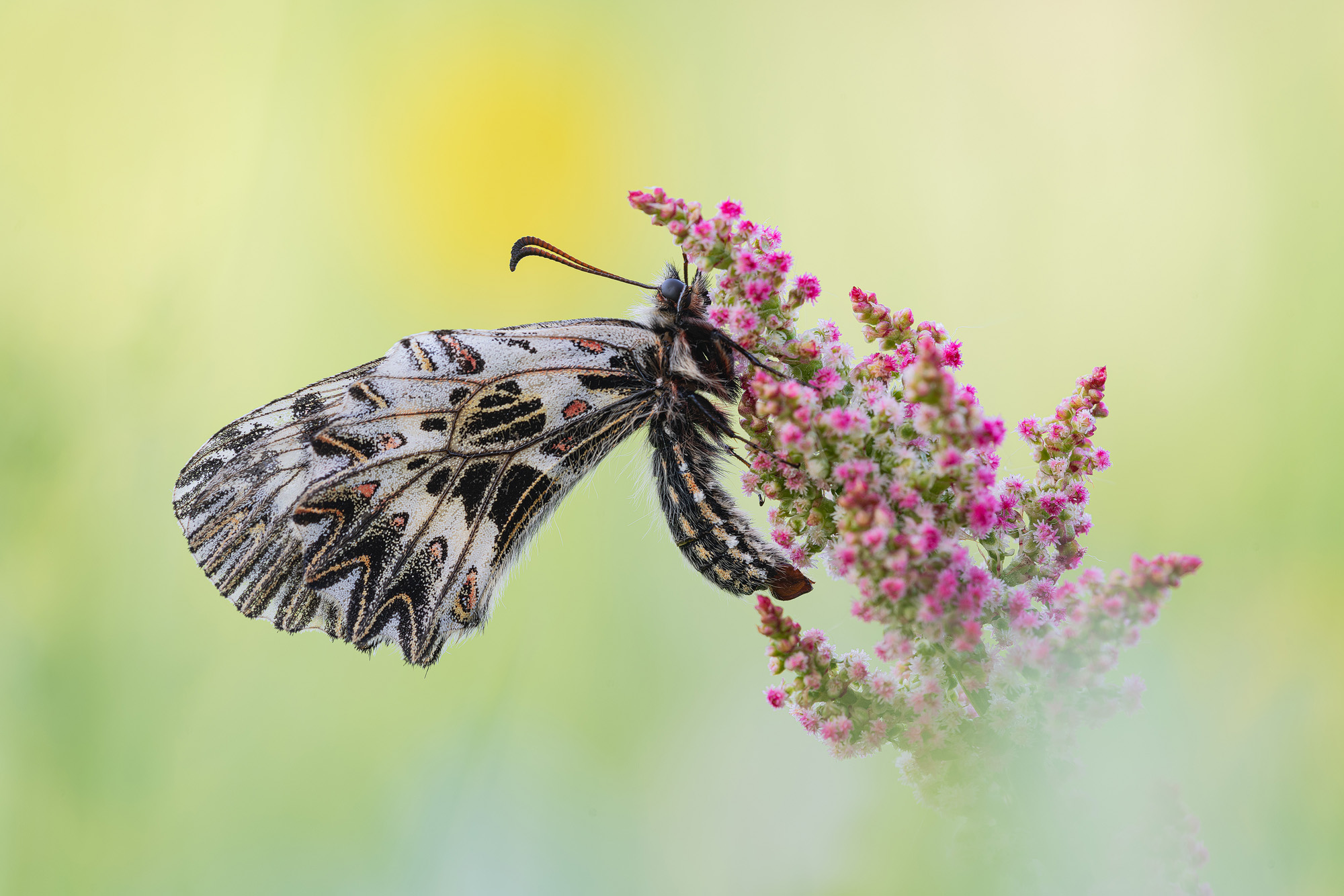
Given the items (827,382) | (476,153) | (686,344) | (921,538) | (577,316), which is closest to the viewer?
(921,538)

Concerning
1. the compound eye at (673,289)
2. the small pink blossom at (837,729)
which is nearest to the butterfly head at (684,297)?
the compound eye at (673,289)

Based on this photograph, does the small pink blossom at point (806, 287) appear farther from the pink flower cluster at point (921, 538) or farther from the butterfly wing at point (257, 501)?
the butterfly wing at point (257, 501)

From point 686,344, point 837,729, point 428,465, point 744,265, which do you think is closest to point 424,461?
point 428,465

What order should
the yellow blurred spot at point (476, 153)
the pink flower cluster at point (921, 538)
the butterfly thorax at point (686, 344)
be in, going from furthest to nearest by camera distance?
the yellow blurred spot at point (476, 153), the butterfly thorax at point (686, 344), the pink flower cluster at point (921, 538)

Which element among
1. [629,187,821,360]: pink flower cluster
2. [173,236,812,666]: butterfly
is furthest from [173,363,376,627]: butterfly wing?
[629,187,821,360]: pink flower cluster

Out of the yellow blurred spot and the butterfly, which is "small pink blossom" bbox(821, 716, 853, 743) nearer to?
the butterfly

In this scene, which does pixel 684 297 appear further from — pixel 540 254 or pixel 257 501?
pixel 257 501
